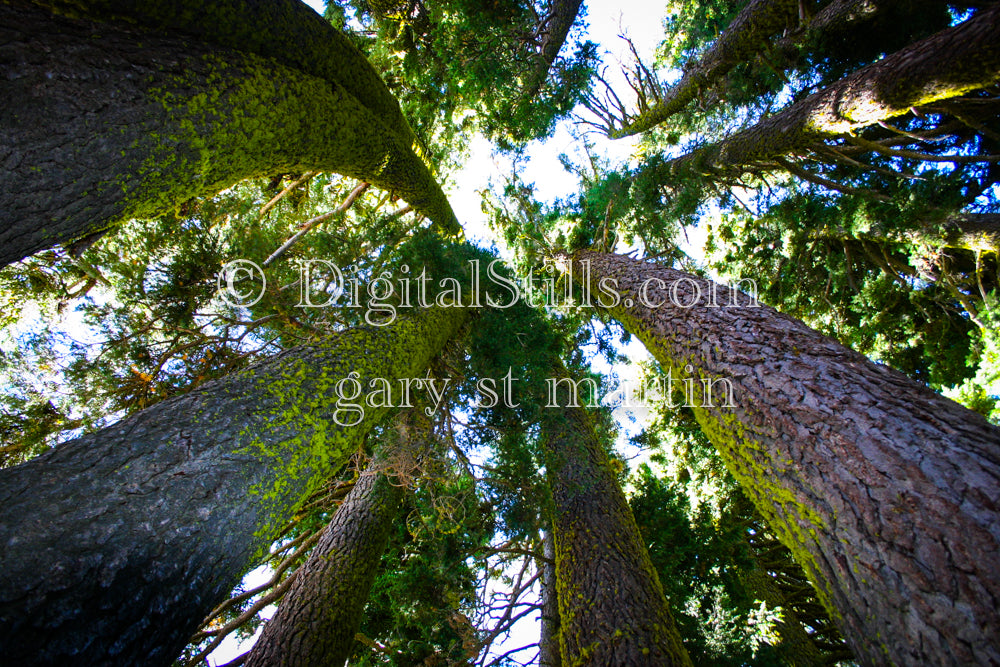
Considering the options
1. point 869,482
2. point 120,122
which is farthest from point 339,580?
point 869,482

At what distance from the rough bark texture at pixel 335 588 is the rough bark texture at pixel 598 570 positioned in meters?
1.86

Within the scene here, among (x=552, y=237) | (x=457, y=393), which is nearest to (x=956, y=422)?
(x=457, y=393)

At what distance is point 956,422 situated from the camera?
1.56 metres

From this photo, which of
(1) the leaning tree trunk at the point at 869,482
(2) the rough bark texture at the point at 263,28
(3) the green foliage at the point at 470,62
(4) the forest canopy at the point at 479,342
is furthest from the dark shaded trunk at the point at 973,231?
(2) the rough bark texture at the point at 263,28

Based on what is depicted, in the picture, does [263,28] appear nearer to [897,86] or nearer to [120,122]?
[120,122]

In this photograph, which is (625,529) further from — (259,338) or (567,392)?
(259,338)

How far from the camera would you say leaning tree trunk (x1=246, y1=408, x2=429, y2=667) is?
3.58m

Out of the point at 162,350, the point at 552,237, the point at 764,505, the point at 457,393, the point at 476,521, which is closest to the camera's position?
the point at 764,505

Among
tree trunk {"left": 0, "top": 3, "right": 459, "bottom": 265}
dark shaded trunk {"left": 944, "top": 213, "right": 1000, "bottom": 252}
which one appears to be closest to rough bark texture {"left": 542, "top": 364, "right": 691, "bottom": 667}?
tree trunk {"left": 0, "top": 3, "right": 459, "bottom": 265}

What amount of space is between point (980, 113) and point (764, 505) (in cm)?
653

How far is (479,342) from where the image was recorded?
205 inches

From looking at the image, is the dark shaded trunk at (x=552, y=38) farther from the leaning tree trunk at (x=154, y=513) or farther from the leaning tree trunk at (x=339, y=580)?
the leaning tree trunk at (x=154, y=513)

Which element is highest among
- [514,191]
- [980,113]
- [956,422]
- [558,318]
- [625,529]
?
[514,191]

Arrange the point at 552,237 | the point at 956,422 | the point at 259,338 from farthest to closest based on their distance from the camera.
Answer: the point at 552,237 → the point at 259,338 → the point at 956,422
